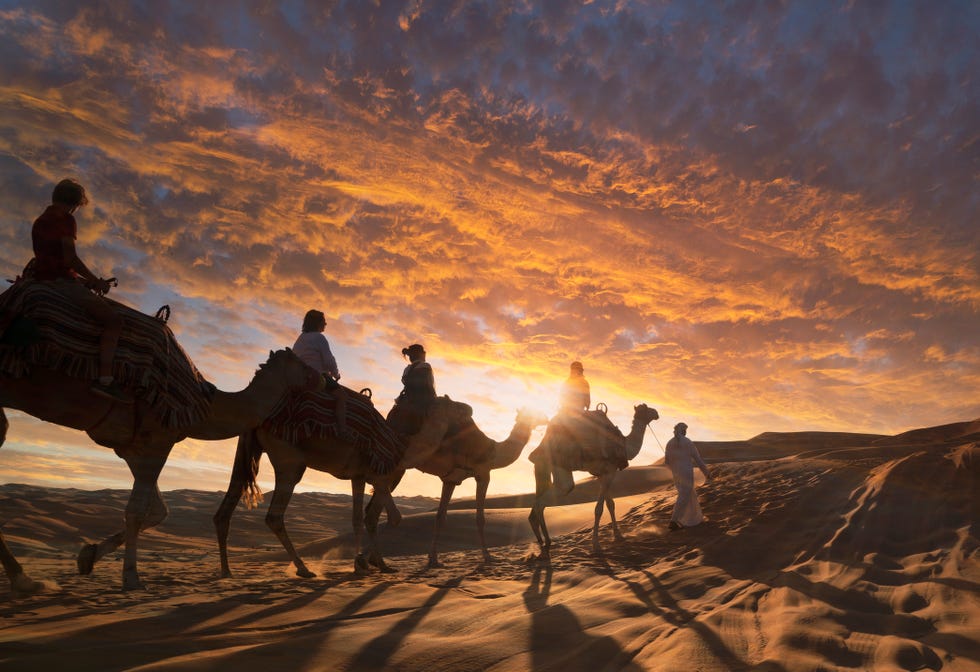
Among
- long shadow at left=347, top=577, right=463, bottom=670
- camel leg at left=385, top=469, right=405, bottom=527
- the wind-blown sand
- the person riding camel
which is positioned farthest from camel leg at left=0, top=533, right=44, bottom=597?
the person riding camel

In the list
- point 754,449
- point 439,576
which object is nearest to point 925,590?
point 439,576

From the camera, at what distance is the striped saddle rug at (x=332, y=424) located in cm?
881

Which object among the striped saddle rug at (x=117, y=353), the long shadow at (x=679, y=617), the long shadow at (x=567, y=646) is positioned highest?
the striped saddle rug at (x=117, y=353)

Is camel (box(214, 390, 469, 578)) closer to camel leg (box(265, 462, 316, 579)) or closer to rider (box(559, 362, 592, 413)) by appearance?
camel leg (box(265, 462, 316, 579))

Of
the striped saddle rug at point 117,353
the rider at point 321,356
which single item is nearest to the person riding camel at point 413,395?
the rider at point 321,356

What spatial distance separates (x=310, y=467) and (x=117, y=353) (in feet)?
12.5

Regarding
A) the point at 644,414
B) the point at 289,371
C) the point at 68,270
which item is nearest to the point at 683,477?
the point at 644,414

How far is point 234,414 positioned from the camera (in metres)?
7.85

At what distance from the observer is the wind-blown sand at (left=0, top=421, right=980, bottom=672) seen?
4258 mm

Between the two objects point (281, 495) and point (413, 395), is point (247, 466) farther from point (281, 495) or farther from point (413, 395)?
point (413, 395)

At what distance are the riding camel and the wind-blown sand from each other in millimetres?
906

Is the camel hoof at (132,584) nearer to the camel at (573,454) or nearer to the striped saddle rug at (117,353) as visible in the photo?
the striped saddle rug at (117,353)

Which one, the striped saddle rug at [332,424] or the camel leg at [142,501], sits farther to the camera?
the striped saddle rug at [332,424]

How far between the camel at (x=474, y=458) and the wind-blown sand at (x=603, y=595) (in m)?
0.88
